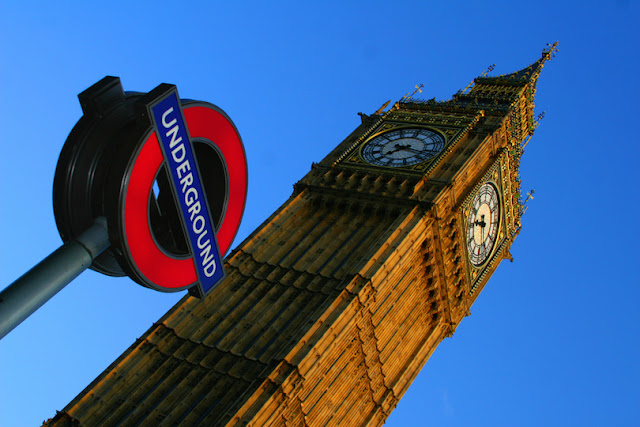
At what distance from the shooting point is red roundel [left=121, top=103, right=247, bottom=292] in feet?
61.2

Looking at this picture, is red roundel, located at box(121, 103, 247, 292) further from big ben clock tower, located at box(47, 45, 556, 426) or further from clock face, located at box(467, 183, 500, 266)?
clock face, located at box(467, 183, 500, 266)

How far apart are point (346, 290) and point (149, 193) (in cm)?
2684

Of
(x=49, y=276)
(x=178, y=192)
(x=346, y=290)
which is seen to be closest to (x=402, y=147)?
(x=346, y=290)

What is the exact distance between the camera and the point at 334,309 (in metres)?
44.2

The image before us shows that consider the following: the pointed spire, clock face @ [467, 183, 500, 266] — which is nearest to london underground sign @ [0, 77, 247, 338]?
clock face @ [467, 183, 500, 266]

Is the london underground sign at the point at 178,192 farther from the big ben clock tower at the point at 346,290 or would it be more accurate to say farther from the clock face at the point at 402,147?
the clock face at the point at 402,147

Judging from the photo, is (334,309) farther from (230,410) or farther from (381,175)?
(381,175)

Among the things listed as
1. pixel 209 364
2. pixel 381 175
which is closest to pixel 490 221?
pixel 381 175

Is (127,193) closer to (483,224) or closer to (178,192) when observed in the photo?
(178,192)

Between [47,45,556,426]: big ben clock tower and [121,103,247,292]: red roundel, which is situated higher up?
[47,45,556,426]: big ben clock tower

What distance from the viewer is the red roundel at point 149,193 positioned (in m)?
18.6

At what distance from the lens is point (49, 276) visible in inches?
646

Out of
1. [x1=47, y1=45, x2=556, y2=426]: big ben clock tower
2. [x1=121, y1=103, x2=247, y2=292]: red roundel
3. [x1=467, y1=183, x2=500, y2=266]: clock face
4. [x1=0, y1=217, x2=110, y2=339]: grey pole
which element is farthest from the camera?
[x1=467, y1=183, x2=500, y2=266]: clock face

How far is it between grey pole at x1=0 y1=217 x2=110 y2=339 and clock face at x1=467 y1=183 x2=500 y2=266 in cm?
Result: 4116
